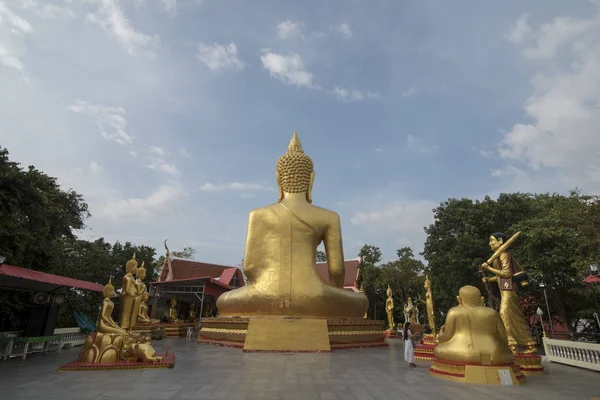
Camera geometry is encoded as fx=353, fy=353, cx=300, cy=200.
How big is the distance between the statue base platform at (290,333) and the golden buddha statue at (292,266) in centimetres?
54

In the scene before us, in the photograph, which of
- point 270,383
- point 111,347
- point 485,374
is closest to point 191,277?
point 111,347

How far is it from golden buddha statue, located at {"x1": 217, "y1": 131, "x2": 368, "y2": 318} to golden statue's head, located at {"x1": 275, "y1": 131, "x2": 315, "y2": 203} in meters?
0.04

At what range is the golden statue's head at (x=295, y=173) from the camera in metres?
14.6

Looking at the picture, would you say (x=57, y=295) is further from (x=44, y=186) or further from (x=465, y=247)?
(x=465, y=247)

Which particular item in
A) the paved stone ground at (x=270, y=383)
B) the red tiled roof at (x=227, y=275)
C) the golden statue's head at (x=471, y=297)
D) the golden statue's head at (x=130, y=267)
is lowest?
the paved stone ground at (x=270, y=383)

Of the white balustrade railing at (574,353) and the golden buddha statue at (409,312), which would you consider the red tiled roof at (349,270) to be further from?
the white balustrade railing at (574,353)

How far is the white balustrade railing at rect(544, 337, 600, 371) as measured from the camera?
8.24 m

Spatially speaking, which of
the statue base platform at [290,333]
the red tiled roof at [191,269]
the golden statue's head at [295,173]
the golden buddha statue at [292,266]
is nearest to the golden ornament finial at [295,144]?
the golden statue's head at [295,173]

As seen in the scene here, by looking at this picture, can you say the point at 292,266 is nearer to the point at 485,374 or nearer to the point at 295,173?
the point at 295,173

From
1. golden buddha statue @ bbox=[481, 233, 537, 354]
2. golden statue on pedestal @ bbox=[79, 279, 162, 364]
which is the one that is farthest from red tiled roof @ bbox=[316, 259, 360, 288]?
golden statue on pedestal @ bbox=[79, 279, 162, 364]

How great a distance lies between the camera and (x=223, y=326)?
12039mm

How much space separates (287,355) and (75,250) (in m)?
18.1

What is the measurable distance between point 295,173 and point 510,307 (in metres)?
8.97

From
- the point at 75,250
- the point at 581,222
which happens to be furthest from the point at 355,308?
the point at 75,250
